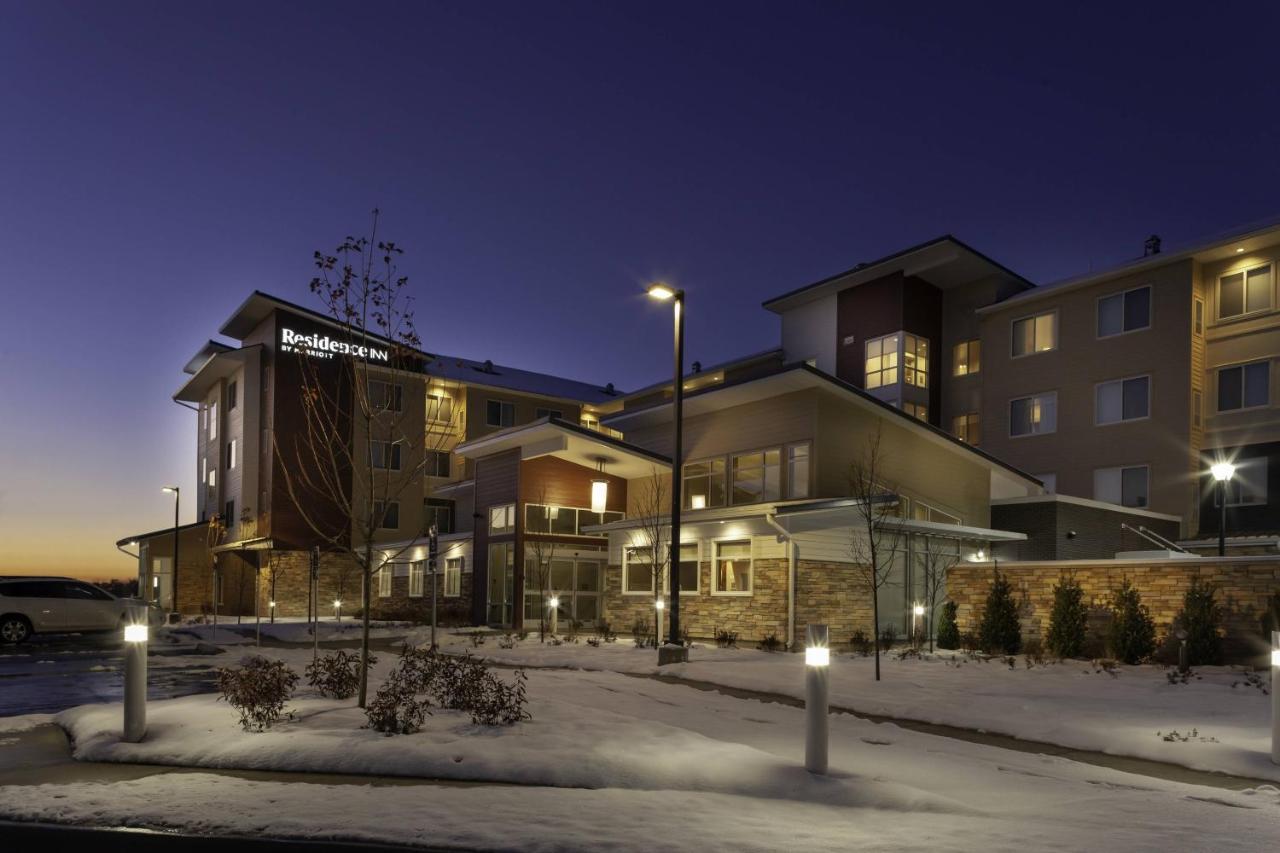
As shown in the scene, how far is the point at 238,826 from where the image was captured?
5.99 metres

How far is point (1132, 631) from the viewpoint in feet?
55.4

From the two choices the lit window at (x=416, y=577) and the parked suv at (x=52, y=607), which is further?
the lit window at (x=416, y=577)

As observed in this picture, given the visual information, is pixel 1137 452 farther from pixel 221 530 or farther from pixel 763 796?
pixel 221 530

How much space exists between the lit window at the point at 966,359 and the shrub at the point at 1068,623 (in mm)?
22439

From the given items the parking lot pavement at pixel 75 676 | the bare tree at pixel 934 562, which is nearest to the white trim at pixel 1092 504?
the bare tree at pixel 934 562

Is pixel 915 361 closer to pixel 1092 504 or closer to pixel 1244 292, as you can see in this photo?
pixel 1092 504

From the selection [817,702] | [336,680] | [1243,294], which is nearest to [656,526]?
[336,680]

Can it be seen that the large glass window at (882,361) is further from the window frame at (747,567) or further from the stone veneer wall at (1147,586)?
the stone veneer wall at (1147,586)

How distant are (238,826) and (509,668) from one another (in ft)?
38.3

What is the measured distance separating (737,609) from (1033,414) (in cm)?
1830

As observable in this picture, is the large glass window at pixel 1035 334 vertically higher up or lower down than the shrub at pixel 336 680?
higher up

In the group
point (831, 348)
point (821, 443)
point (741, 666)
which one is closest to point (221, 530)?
point (831, 348)

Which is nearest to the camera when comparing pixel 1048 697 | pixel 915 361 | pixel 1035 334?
pixel 1048 697

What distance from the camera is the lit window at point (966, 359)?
39.2 m
